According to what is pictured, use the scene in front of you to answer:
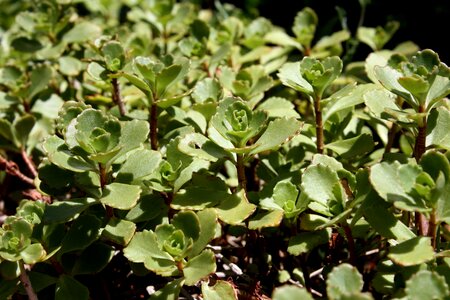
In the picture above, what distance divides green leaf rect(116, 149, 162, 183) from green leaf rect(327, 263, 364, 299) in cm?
50

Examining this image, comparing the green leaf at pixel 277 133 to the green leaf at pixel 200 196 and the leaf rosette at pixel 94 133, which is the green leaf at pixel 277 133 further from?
the leaf rosette at pixel 94 133

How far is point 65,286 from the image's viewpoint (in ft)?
4.51

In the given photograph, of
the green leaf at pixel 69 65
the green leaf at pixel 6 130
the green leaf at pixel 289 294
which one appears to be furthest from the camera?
the green leaf at pixel 69 65

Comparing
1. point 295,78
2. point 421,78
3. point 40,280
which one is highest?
point 421,78

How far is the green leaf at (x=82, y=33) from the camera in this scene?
216cm

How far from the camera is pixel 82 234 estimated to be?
1350mm

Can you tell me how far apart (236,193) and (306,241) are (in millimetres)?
199

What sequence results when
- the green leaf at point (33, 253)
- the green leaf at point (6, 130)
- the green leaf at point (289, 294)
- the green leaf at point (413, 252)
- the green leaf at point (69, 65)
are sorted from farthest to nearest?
the green leaf at point (69, 65) < the green leaf at point (6, 130) < the green leaf at point (33, 253) < the green leaf at point (413, 252) < the green leaf at point (289, 294)

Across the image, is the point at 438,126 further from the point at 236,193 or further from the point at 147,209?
the point at 147,209

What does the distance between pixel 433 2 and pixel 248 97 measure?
60.0 inches

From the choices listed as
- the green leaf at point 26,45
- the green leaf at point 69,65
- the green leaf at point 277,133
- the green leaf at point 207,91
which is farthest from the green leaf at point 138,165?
the green leaf at point 26,45

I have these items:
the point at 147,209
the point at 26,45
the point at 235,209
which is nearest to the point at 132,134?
the point at 147,209

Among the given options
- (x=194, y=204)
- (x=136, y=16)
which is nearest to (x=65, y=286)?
(x=194, y=204)

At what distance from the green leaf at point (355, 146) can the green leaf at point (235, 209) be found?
32 centimetres
